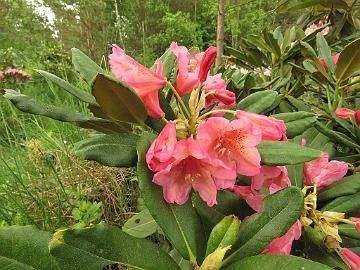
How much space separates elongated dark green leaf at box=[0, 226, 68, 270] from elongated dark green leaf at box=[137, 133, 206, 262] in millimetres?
127

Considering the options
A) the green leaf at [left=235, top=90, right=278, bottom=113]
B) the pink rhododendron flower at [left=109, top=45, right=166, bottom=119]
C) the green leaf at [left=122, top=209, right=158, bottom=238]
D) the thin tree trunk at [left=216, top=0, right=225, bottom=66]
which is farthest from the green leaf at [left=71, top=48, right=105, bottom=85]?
the thin tree trunk at [left=216, top=0, right=225, bottom=66]

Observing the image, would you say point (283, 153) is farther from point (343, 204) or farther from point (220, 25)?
point (220, 25)

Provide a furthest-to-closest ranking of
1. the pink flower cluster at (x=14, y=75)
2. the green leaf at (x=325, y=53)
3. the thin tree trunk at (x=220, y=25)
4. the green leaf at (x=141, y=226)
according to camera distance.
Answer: the pink flower cluster at (x=14, y=75) < the thin tree trunk at (x=220, y=25) < the green leaf at (x=325, y=53) < the green leaf at (x=141, y=226)

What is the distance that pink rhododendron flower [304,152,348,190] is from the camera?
762 millimetres

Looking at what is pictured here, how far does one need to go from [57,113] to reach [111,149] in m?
0.09

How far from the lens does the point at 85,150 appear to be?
58 cm

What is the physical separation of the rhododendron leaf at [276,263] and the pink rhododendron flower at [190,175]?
0.36 ft

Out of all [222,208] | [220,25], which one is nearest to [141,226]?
[222,208]

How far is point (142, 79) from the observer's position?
590mm

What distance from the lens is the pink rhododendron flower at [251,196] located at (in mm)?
623

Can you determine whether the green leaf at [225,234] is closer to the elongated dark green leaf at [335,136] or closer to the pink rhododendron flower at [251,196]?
the pink rhododendron flower at [251,196]

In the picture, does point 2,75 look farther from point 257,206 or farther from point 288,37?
point 257,206

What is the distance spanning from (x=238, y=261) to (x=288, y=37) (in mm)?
1087

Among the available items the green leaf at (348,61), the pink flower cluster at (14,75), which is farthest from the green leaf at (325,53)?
the pink flower cluster at (14,75)
